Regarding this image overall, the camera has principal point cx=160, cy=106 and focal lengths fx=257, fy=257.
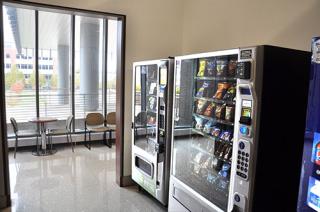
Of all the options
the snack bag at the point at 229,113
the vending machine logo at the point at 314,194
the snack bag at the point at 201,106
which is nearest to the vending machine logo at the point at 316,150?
the vending machine logo at the point at 314,194

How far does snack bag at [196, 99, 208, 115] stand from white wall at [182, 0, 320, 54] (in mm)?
804

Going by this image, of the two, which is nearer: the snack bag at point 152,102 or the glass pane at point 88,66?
the snack bag at point 152,102

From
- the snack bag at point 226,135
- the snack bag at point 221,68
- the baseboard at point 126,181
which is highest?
the snack bag at point 221,68

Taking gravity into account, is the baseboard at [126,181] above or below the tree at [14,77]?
below

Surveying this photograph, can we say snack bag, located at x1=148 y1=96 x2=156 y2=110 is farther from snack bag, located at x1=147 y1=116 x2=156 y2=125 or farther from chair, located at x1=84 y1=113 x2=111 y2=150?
chair, located at x1=84 y1=113 x2=111 y2=150

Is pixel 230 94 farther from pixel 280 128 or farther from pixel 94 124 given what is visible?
pixel 94 124

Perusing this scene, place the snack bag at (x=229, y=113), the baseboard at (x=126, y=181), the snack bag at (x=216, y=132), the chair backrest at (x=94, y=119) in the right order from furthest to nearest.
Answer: the chair backrest at (x=94, y=119)
the baseboard at (x=126, y=181)
the snack bag at (x=216, y=132)
the snack bag at (x=229, y=113)

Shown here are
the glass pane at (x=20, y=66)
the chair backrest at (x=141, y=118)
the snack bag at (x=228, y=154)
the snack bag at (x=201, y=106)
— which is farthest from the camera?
the glass pane at (x=20, y=66)

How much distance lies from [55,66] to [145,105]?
358cm

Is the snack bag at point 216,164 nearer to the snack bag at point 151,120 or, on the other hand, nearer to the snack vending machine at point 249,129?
the snack vending machine at point 249,129

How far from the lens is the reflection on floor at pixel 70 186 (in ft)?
10.6

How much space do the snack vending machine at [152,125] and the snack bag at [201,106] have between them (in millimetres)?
396

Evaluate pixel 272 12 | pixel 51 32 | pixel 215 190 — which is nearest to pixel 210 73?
pixel 272 12

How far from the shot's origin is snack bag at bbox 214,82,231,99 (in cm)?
222
